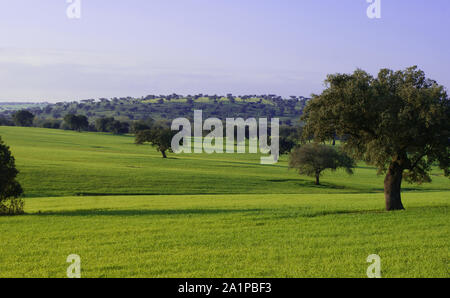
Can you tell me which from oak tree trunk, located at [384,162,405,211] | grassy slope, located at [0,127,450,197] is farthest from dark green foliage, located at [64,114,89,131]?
oak tree trunk, located at [384,162,405,211]

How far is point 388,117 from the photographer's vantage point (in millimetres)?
21781

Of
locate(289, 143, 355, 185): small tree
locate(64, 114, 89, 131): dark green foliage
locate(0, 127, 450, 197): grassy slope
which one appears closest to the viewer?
locate(0, 127, 450, 197): grassy slope

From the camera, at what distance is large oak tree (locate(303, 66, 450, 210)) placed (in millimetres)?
22062

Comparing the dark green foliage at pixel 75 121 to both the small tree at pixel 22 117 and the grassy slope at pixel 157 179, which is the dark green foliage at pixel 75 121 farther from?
the grassy slope at pixel 157 179

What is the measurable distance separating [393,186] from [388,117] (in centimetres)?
544

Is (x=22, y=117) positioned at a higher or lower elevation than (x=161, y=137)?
higher

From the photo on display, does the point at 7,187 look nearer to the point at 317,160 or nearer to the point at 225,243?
the point at 225,243

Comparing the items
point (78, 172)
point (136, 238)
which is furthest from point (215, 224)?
point (78, 172)

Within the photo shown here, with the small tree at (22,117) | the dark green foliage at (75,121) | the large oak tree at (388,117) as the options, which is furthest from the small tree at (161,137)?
the small tree at (22,117)

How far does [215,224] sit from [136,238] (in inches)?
183

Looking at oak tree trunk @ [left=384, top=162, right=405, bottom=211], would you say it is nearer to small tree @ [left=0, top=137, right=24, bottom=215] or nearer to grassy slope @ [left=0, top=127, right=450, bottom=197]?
small tree @ [left=0, top=137, right=24, bottom=215]

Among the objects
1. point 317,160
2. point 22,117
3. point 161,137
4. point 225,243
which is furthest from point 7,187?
point 22,117

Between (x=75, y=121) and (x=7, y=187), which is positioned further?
(x=75, y=121)
